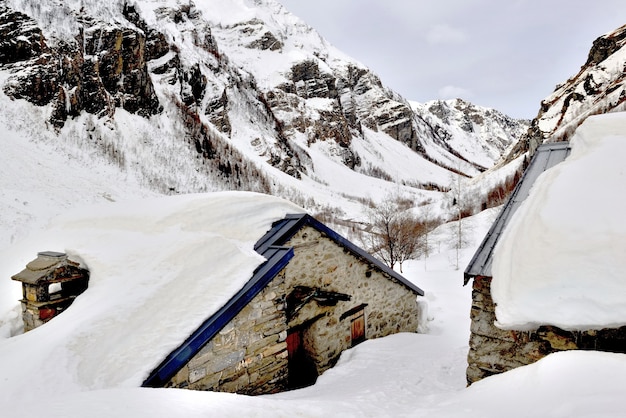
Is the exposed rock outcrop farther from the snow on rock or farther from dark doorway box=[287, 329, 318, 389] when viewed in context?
dark doorway box=[287, 329, 318, 389]

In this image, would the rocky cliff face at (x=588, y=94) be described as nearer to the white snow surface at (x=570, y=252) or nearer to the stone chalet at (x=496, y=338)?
the white snow surface at (x=570, y=252)

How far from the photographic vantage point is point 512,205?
5523mm

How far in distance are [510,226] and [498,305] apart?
118 centimetres

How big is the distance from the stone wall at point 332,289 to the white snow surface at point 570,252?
159 inches

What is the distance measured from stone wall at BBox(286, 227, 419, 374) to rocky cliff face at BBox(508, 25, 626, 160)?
120 ft

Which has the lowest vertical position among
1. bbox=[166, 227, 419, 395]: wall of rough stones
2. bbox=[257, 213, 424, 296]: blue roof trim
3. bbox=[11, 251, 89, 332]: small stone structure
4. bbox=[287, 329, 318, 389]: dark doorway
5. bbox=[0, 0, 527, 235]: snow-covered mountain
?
bbox=[287, 329, 318, 389]: dark doorway

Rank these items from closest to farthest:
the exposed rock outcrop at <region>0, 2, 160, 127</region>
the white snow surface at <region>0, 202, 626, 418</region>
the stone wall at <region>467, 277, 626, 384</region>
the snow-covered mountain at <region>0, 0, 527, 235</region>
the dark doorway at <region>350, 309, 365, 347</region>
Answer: the white snow surface at <region>0, 202, 626, 418</region> < the stone wall at <region>467, 277, 626, 384</region> < the dark doorway at <region>350, 309, 365, 347</region> < the exposed rock outcrop at <region>0, 2, 160, 127</region> < the snow-covered mountain at <region>0, 0, 527, 235</region>

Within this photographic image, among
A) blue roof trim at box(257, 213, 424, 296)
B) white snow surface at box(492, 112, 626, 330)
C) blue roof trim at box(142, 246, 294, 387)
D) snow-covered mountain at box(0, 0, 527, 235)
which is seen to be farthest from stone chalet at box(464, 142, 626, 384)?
snow-covered mountain at box(0, 0, 527, 235)

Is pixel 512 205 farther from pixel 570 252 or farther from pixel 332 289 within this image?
pixel 332 289

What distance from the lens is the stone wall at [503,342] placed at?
3859mm

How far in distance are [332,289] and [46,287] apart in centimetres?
532

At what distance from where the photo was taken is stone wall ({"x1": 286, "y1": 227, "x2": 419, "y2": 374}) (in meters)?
7.66

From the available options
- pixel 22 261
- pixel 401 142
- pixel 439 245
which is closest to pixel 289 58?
pixel 401 142

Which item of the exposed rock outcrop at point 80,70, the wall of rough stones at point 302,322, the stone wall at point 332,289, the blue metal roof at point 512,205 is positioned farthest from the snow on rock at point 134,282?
the exposed rock outcrop at point 80,70
